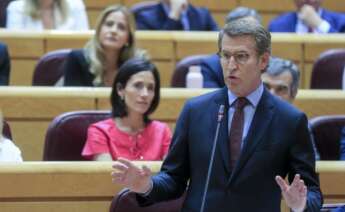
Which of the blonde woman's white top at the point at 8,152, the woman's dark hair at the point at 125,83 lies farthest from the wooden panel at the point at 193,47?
the blonde woman's white top at the point at 8,152

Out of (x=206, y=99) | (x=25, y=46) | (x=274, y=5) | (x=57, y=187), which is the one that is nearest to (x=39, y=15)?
(x=25, y=46)

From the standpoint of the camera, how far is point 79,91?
2.38 metres

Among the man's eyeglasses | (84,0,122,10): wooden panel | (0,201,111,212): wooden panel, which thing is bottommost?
(0,201,111,212): wooden panel

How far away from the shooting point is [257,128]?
1.39 metres

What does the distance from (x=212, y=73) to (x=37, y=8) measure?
76 centimetres

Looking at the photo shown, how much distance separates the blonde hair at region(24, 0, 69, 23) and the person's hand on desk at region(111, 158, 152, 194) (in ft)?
5.87

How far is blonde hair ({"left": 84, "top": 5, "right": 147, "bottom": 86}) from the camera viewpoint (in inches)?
103

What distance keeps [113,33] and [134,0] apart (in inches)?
33.1

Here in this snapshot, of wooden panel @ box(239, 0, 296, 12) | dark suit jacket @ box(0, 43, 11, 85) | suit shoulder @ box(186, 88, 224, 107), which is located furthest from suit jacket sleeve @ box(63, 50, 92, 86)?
suit shoulder @ box(186, 88, 224, 107)

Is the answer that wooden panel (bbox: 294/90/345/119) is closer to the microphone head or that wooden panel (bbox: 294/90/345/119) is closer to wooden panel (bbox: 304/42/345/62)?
wooden panel (bbox: 304/42/345/62)

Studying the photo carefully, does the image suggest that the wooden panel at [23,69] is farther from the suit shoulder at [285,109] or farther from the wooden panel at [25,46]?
the suit shoulder at [285,109]

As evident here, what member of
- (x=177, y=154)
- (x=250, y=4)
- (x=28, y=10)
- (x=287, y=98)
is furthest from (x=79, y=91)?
(x=250, y=4)

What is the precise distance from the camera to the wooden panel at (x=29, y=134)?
237 cm

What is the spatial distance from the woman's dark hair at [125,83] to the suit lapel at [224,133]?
2.73 ft
